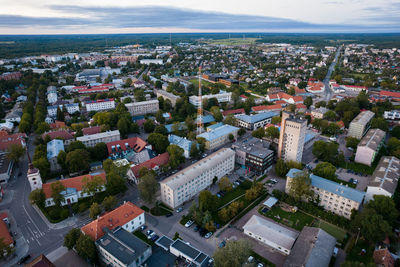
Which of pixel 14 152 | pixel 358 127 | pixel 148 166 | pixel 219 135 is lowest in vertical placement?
pixel 148 166

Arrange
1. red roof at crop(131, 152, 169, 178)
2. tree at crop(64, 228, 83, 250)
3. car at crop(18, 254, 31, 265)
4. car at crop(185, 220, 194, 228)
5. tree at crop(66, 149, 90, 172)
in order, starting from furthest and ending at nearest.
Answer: tree at crop(66, 149, 90, 172) < red roof at crop(131, 152, 169, 178) < car at crop(185, 220, 194, 228) < car at crop(18, 254, 31, 265) < tree at crop(64, 228, 83, 250)

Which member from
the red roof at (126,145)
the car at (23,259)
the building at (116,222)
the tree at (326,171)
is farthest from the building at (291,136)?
the car at (23,259)

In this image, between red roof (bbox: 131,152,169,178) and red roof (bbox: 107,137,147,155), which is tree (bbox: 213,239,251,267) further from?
red roof (bbox: 107,137,147,155)

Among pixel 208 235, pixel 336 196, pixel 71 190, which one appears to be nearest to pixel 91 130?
pixel 71 190

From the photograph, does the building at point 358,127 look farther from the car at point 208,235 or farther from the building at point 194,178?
the car at point 208,235

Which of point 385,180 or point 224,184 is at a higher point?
point 385,180

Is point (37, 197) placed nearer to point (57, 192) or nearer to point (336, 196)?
point (57, 192)

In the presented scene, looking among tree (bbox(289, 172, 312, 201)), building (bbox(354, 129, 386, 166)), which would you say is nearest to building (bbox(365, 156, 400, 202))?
building (bbox(354, 129, 386, 166))

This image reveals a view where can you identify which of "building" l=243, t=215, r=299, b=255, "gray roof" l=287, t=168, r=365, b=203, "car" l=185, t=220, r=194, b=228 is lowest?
"car" l=185, t=220, r=194, b=228
